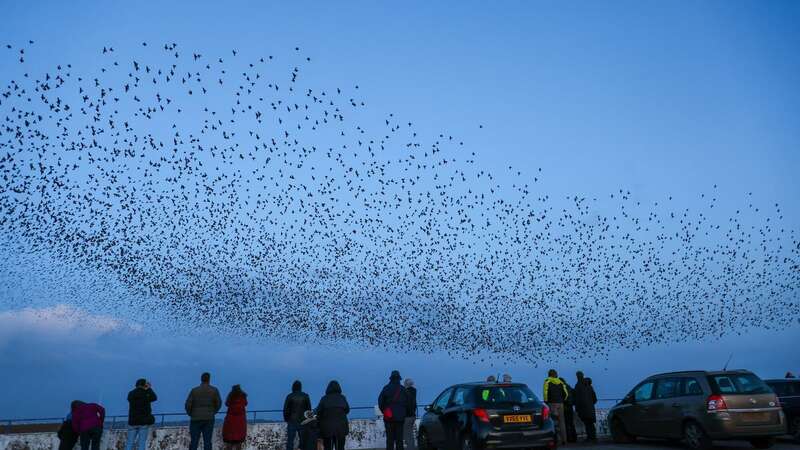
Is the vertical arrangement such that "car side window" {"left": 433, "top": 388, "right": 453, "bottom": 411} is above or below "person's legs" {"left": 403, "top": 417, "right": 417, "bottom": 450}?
above

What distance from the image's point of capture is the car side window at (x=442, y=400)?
44.7 feet

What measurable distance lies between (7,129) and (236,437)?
32.5ft

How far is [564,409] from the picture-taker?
1727cm

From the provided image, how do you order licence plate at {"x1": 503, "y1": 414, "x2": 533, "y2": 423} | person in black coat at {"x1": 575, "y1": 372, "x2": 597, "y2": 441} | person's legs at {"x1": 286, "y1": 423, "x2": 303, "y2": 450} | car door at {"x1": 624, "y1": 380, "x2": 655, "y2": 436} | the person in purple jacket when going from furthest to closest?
person in black coat at {"x1": 575, "y1": 372, "x2": 597, "y2": 441}
car door at {"x1": 624, "y1": 380, "x2": 655, "y2": 436}
person's legs at {"x1": 286, "y1": 423, "x2": 303, "y2": 450}
the person in purple jacket
licence plate at {"x1": 503, "y1": 414, "x2": 533, "y2": 423}

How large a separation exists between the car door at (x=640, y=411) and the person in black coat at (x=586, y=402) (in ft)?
4.70

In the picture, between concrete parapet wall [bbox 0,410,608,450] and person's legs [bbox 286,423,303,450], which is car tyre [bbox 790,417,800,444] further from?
person's legs [bbox 286,423,303,450]

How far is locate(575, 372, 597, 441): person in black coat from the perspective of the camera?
16906 millimetres

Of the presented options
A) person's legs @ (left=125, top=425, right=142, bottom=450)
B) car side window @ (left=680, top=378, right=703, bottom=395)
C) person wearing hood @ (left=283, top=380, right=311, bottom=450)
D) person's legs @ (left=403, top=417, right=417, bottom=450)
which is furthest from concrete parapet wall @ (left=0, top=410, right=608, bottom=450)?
car side window @ (left=680, top=378, right=703, bottom=395)

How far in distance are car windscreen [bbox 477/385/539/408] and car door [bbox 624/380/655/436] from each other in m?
3.92

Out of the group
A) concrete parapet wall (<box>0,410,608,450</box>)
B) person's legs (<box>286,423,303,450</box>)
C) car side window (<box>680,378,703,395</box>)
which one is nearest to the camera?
car side window (<box>680,378,703,395</box>)

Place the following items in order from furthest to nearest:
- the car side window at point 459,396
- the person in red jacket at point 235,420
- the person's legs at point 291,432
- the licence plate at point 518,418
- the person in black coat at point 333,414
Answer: the person's legs at point 291,432 → the person in red jacket at point 235,420 → the car side window at point 459,396 → the person in black coat at point 333,414 → the licence plate at point 518,418

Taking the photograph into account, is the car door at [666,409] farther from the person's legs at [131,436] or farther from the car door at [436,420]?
the person's legs at [131,436]

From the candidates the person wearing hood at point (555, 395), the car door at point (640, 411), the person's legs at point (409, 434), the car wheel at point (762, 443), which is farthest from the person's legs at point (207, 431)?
the car wheel at point (762, 443)

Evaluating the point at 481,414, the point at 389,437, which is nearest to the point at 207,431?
the point at 389,437
